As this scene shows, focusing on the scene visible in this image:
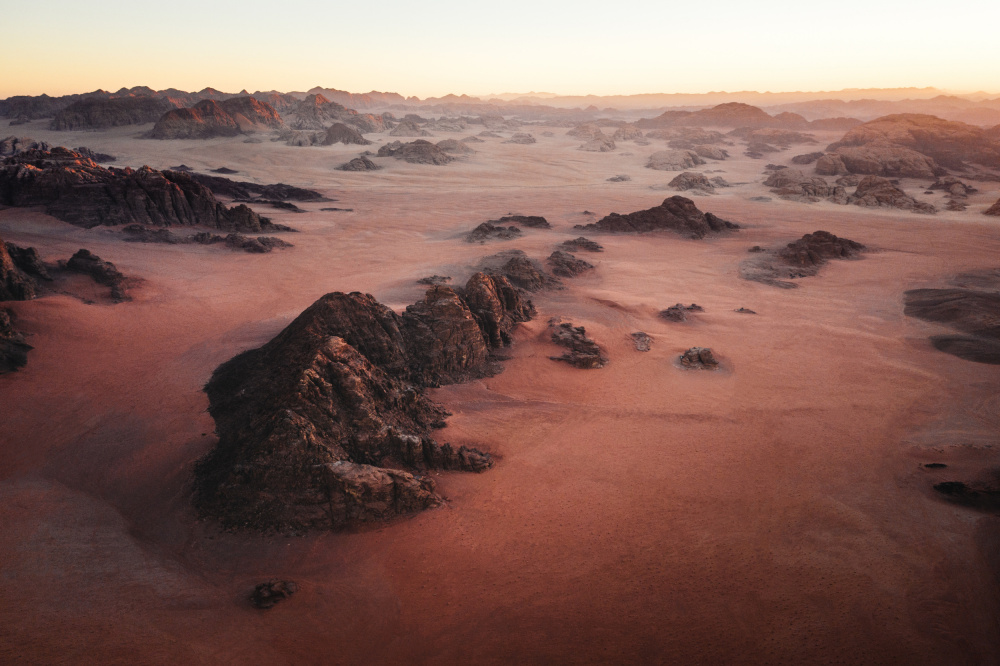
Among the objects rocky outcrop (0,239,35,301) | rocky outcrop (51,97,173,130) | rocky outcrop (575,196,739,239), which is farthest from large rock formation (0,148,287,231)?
rocky outcrop (51,97,173,130)

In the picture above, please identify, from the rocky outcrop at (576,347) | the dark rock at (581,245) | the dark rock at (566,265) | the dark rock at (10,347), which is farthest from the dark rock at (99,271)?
the dark rock at (581,245)

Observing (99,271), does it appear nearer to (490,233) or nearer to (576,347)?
(576,347)

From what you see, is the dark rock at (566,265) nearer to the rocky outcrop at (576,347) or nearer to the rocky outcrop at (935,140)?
the rocky outcrop at (576,347)

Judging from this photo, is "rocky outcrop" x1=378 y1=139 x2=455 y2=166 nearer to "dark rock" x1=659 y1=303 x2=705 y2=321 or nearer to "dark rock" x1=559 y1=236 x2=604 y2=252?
"dark rock" x1=559 y1=236 x2=604 y2=252

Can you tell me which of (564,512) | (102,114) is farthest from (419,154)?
(564,512)

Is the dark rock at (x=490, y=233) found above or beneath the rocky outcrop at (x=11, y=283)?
above

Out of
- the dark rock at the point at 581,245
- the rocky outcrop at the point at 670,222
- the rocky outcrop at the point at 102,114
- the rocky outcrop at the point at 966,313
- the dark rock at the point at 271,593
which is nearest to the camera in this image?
the dark rock at the point at 271,593

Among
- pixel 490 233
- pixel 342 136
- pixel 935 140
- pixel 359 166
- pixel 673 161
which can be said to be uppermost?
pixel 342 136

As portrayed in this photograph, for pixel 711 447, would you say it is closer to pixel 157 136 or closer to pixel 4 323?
Answer: pixel 4 323

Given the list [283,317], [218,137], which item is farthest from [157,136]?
[283,317]
